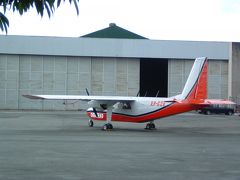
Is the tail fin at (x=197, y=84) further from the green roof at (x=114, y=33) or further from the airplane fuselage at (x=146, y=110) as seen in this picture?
the green roof at (x=114, y=33)

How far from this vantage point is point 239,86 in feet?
217

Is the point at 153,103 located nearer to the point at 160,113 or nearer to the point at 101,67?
the point at 160,113

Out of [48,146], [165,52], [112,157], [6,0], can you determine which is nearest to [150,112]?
[48,146]

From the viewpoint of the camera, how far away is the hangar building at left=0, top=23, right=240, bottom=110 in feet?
213

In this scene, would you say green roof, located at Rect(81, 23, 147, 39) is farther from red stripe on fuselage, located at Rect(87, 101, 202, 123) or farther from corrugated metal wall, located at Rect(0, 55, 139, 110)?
red stripe on fuselage, located at Rect(87, 101, 202, 123)

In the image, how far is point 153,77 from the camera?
222ft

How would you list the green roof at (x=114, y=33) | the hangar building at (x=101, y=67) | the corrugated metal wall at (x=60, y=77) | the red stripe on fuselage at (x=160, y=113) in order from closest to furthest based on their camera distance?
the red stripe on fuselage at (x=160, y=113), the corrugated metal wall at (x=60, y=77), the hangar building at (x=101, y=67), the green roof at (x=114, y=33)

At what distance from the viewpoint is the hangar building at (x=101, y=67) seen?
213 ft

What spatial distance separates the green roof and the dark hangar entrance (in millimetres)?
13147

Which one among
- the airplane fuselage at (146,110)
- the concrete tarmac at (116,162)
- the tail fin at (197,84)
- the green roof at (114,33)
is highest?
the green roof at (114,33)

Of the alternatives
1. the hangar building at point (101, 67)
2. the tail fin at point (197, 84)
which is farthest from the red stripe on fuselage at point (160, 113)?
the hangar building at point (101, 67)

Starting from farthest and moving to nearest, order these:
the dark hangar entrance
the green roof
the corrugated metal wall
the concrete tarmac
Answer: the green roof → the dark hangar entrance → the corrugated metal wall → the concrete tarmac

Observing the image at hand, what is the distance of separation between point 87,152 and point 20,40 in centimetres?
5216

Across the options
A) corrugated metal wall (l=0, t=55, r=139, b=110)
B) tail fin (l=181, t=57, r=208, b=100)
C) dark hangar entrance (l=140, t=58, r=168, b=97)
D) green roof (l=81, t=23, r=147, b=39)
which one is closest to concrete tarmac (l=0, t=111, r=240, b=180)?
tail fin (l=181, t=57, r=208, b=100)
